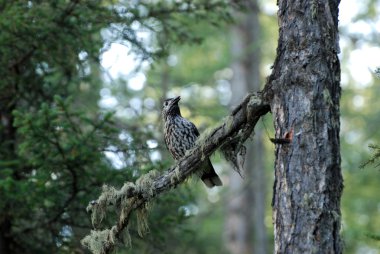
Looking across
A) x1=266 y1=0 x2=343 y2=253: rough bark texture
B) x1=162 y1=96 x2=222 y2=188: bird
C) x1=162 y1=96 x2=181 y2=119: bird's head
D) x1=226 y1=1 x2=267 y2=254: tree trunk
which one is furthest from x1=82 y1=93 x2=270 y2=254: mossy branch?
x1=226 y1=1 x2=267 y2=254: tree trunk

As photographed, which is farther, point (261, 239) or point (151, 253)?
point (261, 239)

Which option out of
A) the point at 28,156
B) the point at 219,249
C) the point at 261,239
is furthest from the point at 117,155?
the point at 219,249

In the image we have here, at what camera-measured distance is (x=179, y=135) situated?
731 cm

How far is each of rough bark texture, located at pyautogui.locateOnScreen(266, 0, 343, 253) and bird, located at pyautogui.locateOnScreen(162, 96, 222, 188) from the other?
233 cm

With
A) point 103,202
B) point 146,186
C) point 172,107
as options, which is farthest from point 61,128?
point 146,186

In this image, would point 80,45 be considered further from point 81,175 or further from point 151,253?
point 151,253

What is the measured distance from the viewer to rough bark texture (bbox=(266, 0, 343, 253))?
14.8 feet

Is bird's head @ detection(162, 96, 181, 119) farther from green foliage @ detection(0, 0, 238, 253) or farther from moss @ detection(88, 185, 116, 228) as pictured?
moss @ detection(88, 185, 116, 228)

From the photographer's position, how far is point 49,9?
7652 millimetres

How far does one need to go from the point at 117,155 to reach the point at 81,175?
59cm

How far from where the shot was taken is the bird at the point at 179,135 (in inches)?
283

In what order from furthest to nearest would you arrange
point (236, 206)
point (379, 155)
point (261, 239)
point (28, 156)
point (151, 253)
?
point (236, 206), point (261, 239), point (151, 253), point (28, 156), point (379, 155)

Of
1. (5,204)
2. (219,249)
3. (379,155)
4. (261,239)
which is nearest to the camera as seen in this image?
(379,155)

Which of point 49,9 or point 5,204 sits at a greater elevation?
point 49,9
